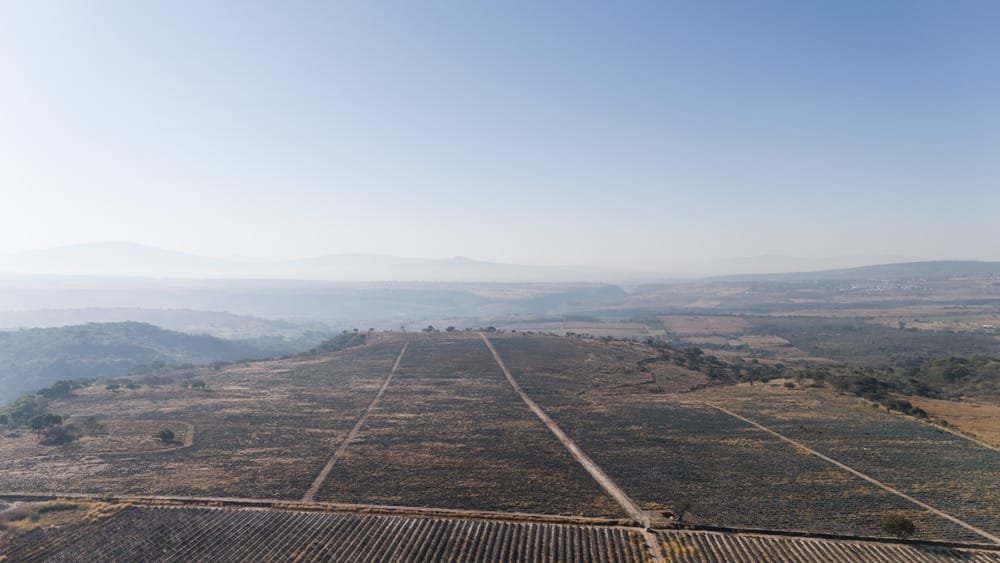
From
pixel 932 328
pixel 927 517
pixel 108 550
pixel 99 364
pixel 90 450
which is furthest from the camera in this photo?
pixel 932 328

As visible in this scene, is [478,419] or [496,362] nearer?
[478,419]

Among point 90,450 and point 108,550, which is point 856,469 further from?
point 90,450

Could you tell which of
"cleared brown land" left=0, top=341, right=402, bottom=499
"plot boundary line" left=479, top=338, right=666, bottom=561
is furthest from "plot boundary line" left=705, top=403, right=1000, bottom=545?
"cleared brown land" left=0, top=341, right=402, bottom=499

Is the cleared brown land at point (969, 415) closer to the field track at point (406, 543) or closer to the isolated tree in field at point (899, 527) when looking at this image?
the isolated tree in field at point (899, 527)

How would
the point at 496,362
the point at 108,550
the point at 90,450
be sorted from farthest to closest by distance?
the point at 496,362 → the point at 90,450 → the point at 108,550

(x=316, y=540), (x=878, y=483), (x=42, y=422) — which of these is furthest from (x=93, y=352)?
(x=878, y=483)

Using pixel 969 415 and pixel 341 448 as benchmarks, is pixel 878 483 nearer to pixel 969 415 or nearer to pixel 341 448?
pixel 969 415

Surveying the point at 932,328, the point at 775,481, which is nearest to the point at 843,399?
the point at 775,481
